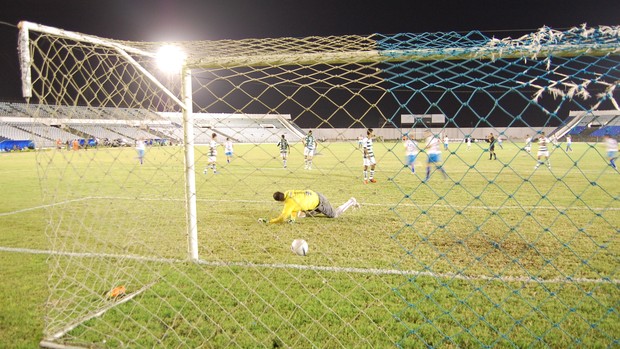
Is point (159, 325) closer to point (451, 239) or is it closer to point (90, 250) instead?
point (90, 250)

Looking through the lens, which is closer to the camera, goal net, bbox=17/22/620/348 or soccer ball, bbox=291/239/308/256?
goal net, bbox=17/22/620/348

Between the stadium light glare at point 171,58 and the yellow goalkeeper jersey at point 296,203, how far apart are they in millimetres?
2647

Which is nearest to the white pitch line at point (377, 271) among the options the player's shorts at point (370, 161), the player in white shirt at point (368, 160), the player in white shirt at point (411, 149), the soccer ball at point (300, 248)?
the soccer ball at point (300, 248)

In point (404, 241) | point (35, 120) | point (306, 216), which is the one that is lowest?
point (306, 216)

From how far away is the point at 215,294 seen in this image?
3.65 metres

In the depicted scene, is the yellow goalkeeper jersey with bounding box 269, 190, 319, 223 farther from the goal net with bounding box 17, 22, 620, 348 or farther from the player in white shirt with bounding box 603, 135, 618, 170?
the player in white shirt with bounding box 603, 135, 618, 170

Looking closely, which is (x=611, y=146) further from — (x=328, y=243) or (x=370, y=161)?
(x=370, y=161)

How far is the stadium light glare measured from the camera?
3953 mm

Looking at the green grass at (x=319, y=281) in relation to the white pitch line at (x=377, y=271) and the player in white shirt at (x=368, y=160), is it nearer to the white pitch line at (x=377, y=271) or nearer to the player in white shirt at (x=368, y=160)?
the white pitch line at (x=377, y=271)

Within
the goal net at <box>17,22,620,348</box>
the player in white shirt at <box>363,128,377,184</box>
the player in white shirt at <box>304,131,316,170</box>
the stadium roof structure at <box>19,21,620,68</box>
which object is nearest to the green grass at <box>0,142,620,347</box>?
the goal net at <box>17,22,620,348</box>

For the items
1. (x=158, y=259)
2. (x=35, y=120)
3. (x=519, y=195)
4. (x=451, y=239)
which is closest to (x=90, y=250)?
(x=158, y=259)

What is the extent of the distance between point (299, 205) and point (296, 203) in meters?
0.09

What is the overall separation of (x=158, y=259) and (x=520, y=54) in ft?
13.5

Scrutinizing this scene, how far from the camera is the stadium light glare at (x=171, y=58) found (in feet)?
13.0
